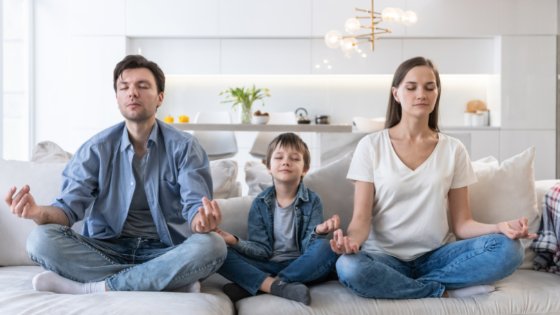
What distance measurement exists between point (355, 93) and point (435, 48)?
3.23ft

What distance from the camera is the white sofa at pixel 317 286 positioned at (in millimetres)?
1840

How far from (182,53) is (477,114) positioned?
10.7ft

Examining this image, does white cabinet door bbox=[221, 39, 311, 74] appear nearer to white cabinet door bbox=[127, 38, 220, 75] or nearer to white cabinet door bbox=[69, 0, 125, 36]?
white cabinet door bbox=[127, 38, 220, 75]

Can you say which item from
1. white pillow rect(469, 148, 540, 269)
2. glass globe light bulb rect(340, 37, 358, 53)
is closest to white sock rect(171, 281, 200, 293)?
white pillow rect(469, 148, 540, 269)

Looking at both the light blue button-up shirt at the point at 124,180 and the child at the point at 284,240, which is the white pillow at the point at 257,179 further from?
the light blue button-up shirt at the point at 124,180

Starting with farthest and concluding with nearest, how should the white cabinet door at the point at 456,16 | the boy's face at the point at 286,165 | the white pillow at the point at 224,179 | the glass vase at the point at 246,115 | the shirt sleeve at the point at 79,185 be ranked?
the white cabinet door at the point at 456,16
the glass vase at the point at 246,115
the white pillow at the point at 224,179
the boy's face at the point at 286,165
the shirt sleeve at the point at 79,185

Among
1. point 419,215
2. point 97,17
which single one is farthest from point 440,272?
point 97,17

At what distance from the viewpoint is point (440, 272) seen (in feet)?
7.02

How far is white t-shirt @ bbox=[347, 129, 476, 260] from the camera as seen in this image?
2297 millimetres

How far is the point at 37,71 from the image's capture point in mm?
7141

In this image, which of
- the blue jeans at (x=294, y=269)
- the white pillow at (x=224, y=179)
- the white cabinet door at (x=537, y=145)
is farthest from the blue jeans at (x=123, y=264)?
the white cabinet door at (x=537, y=145)

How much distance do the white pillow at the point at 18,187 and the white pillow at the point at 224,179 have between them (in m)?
0.59

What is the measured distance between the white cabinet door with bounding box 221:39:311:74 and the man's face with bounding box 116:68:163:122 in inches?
195

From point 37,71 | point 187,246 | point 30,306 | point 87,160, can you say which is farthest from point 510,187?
point 37,71
